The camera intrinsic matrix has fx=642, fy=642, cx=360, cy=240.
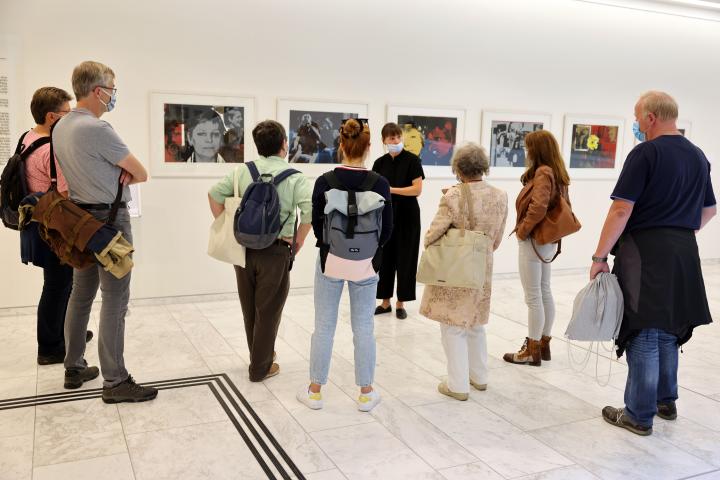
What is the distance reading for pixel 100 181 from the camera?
3.78m

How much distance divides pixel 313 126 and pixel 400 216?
5.64 ft

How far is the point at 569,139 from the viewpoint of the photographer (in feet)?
29.2

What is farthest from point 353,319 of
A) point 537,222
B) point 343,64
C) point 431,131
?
point 431,131

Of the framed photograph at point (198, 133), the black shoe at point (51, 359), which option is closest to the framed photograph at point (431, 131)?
the framed photograph at point (198, 133)

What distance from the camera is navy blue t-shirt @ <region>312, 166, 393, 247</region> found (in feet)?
12.3

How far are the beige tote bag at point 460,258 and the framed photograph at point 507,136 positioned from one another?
445 cm

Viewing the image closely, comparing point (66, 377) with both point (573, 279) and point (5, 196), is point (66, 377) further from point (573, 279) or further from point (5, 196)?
point (573, 279)

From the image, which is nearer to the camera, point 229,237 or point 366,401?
point 366,401

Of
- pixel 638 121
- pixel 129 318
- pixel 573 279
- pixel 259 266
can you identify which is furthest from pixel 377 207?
pixel 573 279

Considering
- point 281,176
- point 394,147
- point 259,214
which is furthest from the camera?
point 394,147

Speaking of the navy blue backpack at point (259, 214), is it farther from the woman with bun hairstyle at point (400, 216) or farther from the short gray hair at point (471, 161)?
the woman with bun hairstyle at point (400, 216)

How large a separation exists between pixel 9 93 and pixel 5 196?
203 cm

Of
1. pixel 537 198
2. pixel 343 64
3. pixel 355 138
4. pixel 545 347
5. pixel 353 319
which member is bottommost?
pixel 545 347

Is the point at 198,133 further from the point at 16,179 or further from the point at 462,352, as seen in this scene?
the point at 462,352
